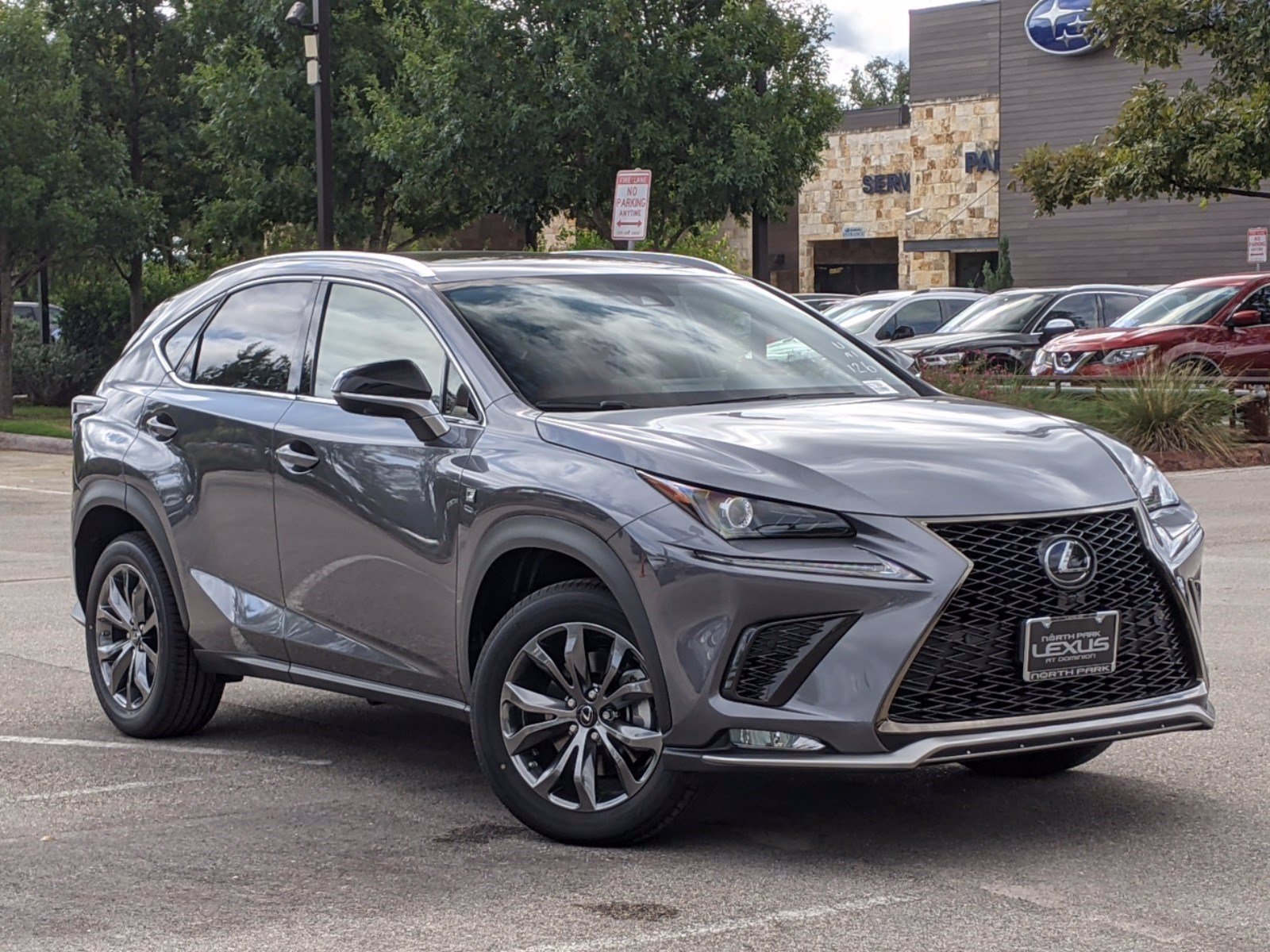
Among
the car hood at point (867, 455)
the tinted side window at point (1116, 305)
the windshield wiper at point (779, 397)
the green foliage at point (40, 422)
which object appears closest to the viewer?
the car hood at point (867, 455)

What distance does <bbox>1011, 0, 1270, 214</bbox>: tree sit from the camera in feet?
78.7

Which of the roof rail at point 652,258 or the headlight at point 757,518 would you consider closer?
the headlight at point 757,518

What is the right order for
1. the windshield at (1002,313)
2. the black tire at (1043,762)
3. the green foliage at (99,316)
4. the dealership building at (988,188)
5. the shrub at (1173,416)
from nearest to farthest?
the black tire at (1043,762)
the shrub at (1173,416)
the windshield at (1002,313)
the green foliage at (99,316)
the dealership building at (988,188)

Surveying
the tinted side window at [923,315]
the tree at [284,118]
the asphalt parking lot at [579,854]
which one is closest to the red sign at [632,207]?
the tinted side window at [923,315]

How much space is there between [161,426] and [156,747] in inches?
46.3

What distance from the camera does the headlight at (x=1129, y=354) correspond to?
69.9ft

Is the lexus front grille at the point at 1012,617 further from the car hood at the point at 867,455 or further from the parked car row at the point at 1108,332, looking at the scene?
the parked car row at the point at 1108,332

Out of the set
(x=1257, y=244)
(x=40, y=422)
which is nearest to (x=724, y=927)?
(x=40, y=422)

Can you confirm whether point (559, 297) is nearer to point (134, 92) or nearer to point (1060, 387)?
point (1060, 387)

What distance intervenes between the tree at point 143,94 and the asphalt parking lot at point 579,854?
26831mm

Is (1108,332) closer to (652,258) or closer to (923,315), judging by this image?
(923,315)

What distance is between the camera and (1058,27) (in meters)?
48.3

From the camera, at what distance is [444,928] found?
4734 mm

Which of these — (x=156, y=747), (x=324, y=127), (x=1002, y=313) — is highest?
(x=324, y=127)
